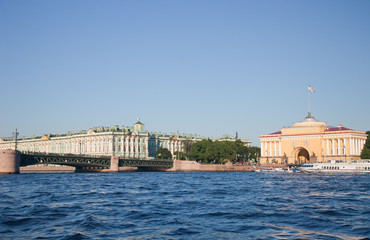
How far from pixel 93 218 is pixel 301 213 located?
9.34 m

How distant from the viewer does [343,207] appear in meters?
25.8

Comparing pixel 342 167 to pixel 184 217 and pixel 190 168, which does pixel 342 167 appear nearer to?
pixel 190 168

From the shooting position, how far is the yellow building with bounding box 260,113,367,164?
102 m

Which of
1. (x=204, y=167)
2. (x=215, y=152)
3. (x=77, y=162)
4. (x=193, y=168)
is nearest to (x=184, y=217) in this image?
(x=77, y=162)

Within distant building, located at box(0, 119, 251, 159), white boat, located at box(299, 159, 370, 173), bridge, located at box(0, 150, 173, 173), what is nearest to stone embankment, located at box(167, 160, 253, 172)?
bridge, located at box(0, 150, 173, 173)

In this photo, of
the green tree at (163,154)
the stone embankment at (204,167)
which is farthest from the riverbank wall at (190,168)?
the green tree at (163,154)

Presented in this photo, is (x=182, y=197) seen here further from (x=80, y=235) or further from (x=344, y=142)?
(x=344, y=142)

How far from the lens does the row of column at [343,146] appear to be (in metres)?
101

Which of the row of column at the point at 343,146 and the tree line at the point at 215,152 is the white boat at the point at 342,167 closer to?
the row of column at the point at 343,146

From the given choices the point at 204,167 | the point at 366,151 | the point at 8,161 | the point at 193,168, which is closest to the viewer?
the point at 8,161

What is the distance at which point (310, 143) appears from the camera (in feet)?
352

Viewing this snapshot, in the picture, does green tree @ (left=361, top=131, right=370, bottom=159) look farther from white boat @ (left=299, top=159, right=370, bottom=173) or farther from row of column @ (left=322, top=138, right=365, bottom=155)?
white boat @ (left=299, top=159, right=370, bottom=173)

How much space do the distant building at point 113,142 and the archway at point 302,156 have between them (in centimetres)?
3232

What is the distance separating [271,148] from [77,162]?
51.2 metres
